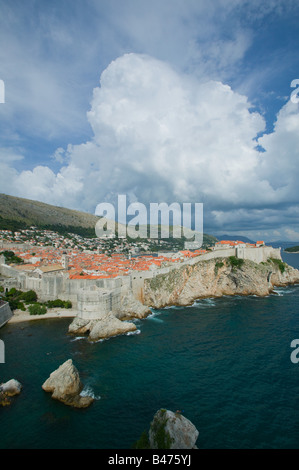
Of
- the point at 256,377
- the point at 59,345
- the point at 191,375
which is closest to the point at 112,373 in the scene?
the point at 191,375

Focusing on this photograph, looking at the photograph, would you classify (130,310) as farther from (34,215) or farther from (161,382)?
(34,215)

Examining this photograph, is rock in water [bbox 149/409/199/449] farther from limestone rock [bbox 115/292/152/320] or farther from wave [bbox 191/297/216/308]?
wave [bbox 191/297/216/308]

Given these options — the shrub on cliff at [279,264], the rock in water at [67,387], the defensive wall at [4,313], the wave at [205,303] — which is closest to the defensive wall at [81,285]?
the defensive wall at [4,313]

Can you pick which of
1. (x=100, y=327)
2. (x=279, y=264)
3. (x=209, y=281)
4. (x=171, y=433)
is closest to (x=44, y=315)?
(x=100, y=327)

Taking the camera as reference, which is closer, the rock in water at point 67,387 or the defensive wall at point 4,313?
the rock in water at point 67,387

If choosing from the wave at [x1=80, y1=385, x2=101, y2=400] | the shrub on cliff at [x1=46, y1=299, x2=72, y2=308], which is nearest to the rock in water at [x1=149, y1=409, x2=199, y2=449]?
the wave at [x1=80, y1=385, x2=101, y2=400]

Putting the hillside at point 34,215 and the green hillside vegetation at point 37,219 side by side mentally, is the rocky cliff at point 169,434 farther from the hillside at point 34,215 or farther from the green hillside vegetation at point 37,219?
the hillside at point 34,215
